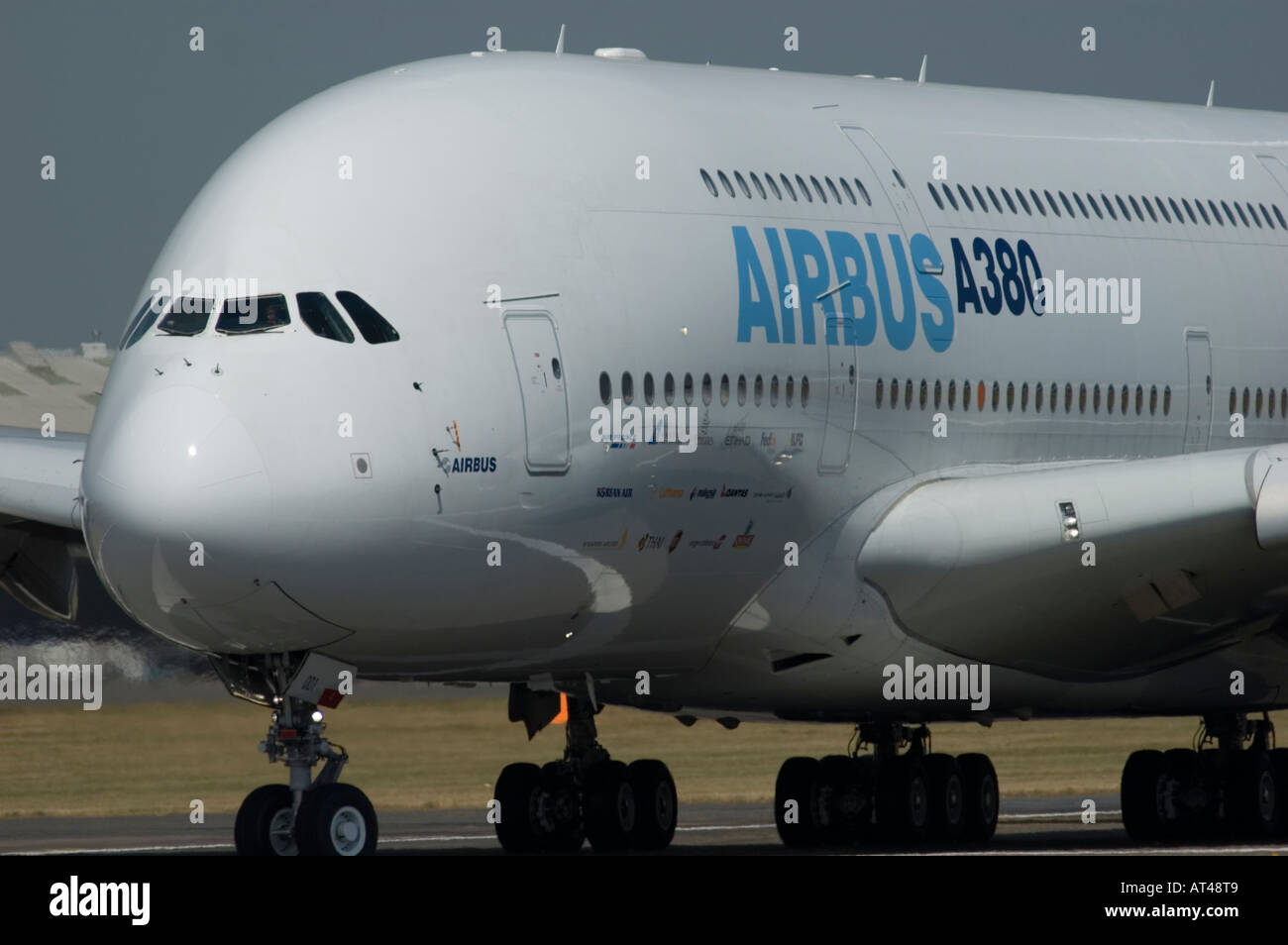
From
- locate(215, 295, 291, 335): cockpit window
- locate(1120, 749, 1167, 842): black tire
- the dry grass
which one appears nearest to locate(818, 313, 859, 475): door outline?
locate(215, 295, 291, 335): cockpit window

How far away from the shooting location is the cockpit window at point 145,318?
1727 cm

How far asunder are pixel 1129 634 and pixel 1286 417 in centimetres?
387

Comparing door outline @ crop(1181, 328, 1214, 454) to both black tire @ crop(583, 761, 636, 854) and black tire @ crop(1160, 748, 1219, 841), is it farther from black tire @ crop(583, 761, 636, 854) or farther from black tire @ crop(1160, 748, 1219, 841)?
black tire @ crop(583, 761, 636, 854)

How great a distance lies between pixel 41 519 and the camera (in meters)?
21.2

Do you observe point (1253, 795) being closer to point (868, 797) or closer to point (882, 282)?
point (868, 797)

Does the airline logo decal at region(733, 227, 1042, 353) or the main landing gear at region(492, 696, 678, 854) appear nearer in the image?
the airline logo decal at region(733, 227, 1042, 353)

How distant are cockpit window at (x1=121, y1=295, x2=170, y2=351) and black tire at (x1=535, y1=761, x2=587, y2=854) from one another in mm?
7543

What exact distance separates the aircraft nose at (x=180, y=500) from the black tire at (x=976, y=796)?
417 inches

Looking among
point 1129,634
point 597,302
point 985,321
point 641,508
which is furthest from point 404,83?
point 1129,634

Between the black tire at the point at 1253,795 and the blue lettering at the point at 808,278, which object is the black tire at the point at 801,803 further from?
the blue lettering at the point at 808,278

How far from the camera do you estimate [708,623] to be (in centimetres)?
1997

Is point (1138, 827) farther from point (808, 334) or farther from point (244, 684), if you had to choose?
point (244, 684)

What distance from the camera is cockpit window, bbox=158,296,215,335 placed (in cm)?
1697

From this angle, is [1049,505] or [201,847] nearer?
[1049,505]
